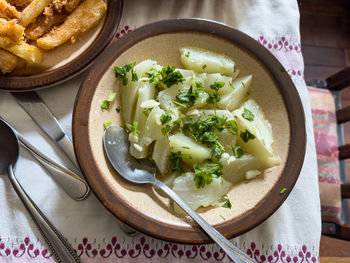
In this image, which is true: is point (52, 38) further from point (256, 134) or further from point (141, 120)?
point (256, 134)

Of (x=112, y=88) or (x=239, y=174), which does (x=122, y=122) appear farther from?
(x=239, y=174)

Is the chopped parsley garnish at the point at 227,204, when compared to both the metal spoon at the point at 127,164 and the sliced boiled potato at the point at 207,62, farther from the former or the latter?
the sliced boiled potato at the point at 207,62

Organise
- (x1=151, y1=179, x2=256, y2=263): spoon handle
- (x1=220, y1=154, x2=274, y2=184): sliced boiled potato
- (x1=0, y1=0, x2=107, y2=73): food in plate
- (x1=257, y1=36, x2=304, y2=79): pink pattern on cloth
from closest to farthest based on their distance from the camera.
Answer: (x1=151, y1=179, x2=256, y2=263): spoon handle, (x1=220, y1=154, x2=274, y2=184): sliced boiled potato, (x1=0, y1=0, x2=107, y2=73): food in plate, (x1=257, y1=36, x2=304, y2=79): pink pattern on cloth

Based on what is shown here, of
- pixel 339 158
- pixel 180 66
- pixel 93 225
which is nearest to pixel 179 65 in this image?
pixel 180 66

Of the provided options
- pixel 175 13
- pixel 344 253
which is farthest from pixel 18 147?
pixel 344 253

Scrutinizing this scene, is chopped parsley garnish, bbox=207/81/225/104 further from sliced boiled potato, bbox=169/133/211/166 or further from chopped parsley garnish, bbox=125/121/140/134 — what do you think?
chopped parsley garnish, bbox=125/121/140/134

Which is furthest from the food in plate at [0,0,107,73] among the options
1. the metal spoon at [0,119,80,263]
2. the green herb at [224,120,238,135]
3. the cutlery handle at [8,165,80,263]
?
the green herb at [224,120,238,135]
